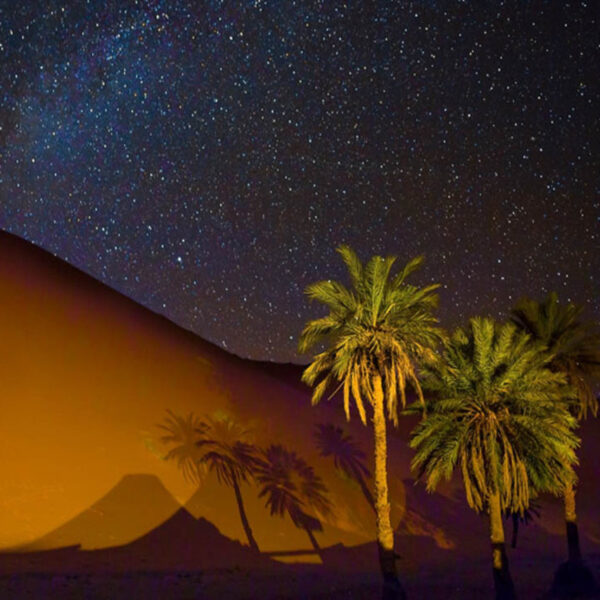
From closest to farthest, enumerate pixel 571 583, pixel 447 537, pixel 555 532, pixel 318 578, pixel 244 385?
pixel 571 583, pixel 318 578, pixel 447 537, pixel 555 532, pixel 244 385

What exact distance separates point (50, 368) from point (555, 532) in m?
33.0

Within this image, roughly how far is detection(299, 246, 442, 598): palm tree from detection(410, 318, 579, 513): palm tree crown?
3.81 feet

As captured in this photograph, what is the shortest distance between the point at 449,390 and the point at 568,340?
795 cm

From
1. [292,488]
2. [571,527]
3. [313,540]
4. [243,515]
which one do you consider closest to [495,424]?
[571,527]

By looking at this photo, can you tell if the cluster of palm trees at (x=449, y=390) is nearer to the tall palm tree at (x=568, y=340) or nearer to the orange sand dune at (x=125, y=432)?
the tall palm tree at (x=568, y=340)

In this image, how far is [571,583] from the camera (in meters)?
26.7

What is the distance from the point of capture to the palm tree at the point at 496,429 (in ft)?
77.5

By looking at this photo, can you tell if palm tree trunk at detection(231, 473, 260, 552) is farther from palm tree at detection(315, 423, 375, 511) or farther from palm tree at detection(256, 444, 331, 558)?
palm tree at detection(315, 423, 375, 511)

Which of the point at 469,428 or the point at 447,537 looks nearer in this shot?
the point at 469,428

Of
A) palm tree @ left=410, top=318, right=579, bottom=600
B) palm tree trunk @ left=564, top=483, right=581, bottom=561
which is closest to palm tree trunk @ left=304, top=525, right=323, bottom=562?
palm tree trunk @ left=564, top=483, right=581, bottom=561

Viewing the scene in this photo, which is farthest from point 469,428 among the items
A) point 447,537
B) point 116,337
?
point 116,337

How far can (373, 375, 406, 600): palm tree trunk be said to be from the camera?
22.9 meters

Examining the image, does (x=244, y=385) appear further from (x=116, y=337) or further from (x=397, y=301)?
(x=397, y=301)

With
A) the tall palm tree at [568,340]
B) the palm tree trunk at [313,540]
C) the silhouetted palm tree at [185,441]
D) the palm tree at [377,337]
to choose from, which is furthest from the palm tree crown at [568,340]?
the silhouetted palm tree at [185,441]
